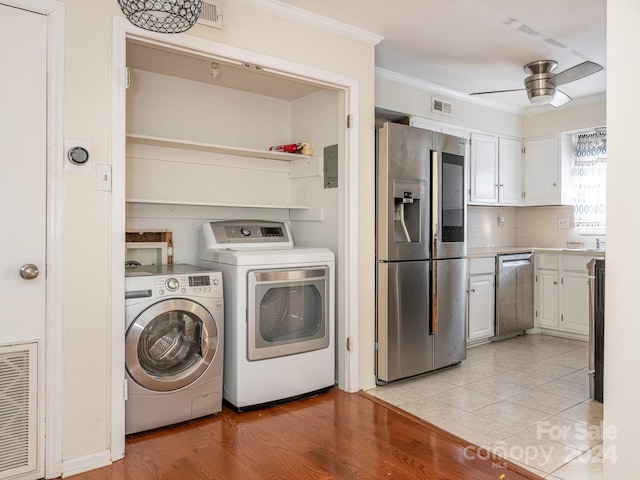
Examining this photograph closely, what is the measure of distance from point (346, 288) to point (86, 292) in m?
1.65

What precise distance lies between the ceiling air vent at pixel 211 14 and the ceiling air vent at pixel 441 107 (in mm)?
2510

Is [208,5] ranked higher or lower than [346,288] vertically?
higher

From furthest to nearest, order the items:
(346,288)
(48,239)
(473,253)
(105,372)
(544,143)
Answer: (544,143) < (473,253) < (346,288) < (105,372) < (48,239)

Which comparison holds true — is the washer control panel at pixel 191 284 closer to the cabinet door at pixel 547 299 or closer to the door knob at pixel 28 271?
the door knob at pixel 28 271

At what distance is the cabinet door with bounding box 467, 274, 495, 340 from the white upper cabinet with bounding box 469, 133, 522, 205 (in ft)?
2.97

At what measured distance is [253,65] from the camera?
2.76 meters

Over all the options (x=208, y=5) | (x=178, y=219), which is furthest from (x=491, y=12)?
(x=178, y=219)

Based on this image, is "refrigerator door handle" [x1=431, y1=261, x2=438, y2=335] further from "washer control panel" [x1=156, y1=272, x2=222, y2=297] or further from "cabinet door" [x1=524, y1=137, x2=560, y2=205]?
"cabinet door" [x1=524, y1=137, x2=560, y2=205]

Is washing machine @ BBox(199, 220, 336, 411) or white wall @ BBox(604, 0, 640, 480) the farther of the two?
washing machine @ BBox(199, 220, 336, 411)

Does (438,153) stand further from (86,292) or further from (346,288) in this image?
(86,292)

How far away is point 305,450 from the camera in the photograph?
2.37 metres

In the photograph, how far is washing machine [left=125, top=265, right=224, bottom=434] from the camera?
2467 mm

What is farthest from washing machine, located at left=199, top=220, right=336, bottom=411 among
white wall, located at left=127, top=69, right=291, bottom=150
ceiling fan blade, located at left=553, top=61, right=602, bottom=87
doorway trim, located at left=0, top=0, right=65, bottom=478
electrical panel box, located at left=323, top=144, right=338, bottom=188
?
ceiling fan blade, located at left=553, top=61, right=602, bottom=87

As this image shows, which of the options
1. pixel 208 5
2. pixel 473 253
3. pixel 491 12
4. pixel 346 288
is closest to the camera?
pixel 208 5
